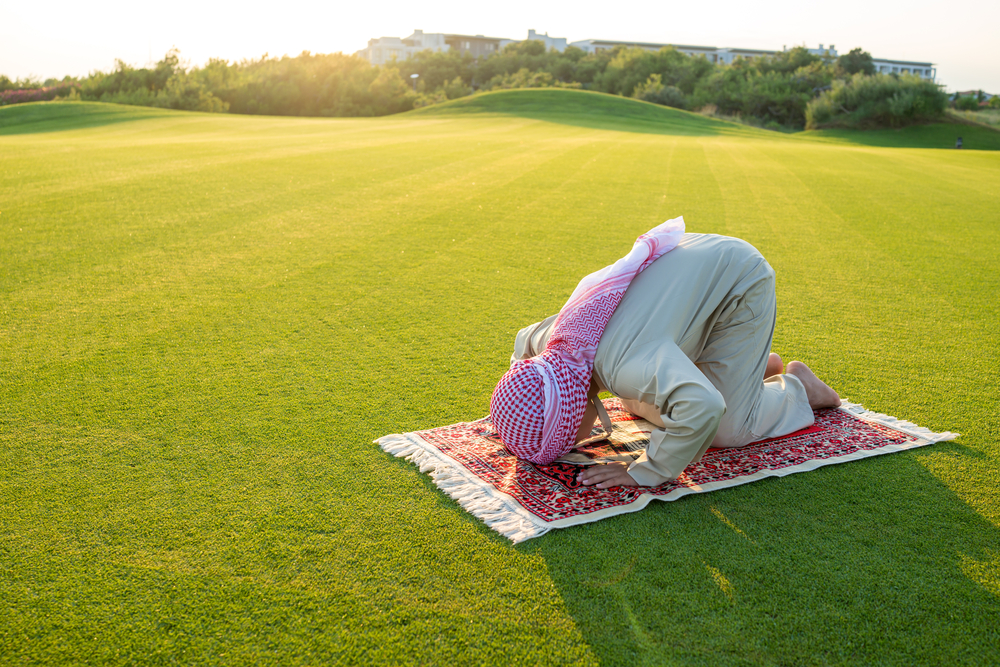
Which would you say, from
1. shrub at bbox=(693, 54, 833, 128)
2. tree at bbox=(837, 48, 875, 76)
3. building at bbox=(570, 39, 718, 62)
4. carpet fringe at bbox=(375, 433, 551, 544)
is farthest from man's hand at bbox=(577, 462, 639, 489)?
building at bbox=(570, 39, 718, 62)

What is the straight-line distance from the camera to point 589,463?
10.1ft

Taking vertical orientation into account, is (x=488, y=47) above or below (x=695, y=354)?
above

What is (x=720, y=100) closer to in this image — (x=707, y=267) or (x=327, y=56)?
(x=327, y=56)

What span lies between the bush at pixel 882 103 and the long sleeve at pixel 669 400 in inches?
1529

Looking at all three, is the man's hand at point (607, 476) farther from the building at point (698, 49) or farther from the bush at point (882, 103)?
the building at point (698, 49)

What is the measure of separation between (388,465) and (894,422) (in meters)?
2.65

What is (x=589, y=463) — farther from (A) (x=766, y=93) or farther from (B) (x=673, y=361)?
(A) (x=766, y=93)

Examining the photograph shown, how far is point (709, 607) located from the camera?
2.17 meters

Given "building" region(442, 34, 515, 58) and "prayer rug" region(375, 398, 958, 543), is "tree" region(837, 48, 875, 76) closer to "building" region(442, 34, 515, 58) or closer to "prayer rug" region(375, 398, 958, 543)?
"building" region(442, 34, 515, 58)

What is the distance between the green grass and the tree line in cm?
3218

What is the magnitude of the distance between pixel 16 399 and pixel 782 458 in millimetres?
3973

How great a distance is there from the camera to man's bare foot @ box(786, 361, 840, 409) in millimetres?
3570

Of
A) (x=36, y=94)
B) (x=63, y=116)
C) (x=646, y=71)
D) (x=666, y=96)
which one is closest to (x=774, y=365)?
(x=63, y=116)

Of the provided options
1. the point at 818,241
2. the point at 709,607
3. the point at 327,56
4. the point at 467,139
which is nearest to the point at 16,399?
the point at 709,607
